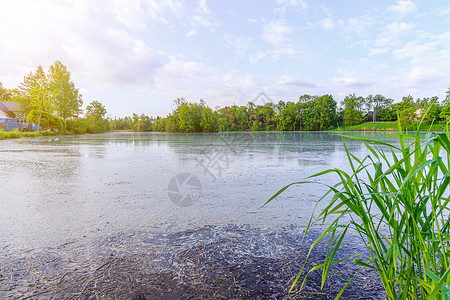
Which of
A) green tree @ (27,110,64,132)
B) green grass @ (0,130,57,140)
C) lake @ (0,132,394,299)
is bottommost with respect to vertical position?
lake @ (0,132,394,299)

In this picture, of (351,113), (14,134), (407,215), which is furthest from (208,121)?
(407,215)

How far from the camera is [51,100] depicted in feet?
77.3

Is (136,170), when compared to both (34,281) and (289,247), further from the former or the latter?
(289,247)

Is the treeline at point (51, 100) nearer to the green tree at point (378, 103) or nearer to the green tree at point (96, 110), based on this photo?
the green tree at point (96, 110)

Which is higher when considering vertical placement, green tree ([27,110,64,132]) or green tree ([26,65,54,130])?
green tree ([26,65,54,130])

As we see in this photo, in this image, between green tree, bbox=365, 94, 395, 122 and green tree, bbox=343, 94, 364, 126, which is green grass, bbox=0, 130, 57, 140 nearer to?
green tree, bbox=343, 94, 364, 126

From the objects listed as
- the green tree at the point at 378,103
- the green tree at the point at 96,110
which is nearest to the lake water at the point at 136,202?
the green tree at the point at 96,110

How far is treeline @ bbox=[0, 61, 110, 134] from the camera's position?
21.6m

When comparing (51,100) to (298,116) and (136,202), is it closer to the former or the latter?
(136,202)

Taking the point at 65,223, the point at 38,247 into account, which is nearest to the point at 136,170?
the point at 65,223

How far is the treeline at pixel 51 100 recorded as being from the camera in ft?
70.9

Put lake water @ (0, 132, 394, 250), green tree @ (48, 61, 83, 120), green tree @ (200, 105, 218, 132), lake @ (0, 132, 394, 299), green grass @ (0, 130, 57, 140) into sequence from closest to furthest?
lake @ (0, 132, 394, 299)
lake water @ (0, 132, 394, 250)
green grass @ (0, 130, 57, 140)
green tree @ (48, 61, 83, 120)
green tree @ (200, 105, 218, 132)

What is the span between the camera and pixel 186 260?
1.32 m

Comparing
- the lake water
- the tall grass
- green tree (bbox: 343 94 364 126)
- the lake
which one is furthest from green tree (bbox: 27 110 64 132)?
green tree (bbox: 343 94 364 126)
